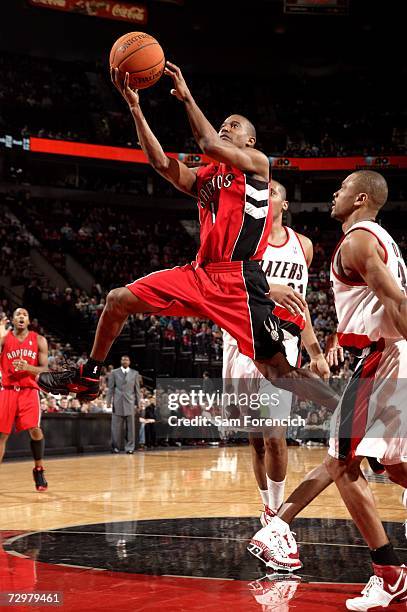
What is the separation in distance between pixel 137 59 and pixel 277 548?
2.76 metres

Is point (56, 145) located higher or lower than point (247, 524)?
higher

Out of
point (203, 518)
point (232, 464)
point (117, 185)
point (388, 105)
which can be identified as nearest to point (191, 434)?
point (232, 464)

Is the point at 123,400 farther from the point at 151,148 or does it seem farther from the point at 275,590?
the point at 275,590

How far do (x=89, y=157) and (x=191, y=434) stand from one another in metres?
12.7

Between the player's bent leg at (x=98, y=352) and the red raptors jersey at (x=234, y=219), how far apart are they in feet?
1.61

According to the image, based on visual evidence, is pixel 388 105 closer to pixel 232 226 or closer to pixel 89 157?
pixel 89 157

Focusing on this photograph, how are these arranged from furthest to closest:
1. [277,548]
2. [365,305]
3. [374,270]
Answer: [277,548] < [365,305] < [374,270]

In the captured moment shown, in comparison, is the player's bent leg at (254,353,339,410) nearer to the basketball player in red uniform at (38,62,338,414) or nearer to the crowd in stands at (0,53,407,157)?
the basketball player in red uniform at (38,62,338,414)

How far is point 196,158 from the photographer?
2683 cm

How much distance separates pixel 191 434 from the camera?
16.4 metres

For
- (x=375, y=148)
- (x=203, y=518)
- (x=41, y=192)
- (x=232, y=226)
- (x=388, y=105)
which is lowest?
(x=203, y=518)

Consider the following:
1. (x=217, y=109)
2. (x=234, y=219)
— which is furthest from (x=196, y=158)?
(x=234, y=219)

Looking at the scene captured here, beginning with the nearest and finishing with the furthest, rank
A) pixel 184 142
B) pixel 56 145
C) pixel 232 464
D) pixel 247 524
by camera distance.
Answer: pixel 247 524 < pixel 232 464 < pixel 56 145 < pixel 184 142

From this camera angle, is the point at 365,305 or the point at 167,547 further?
the point at 167,547
